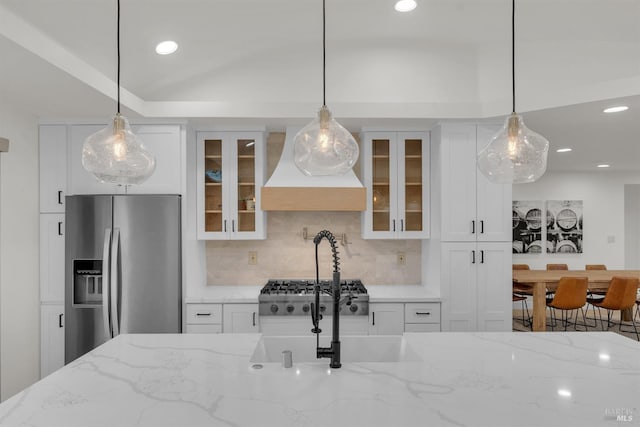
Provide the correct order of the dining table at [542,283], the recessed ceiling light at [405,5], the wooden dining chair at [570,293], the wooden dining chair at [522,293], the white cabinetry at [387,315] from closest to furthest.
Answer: the recessed ceiling light at [405,5] < the white cabinetry at [387,315] < the dining table at [542,283] < the wooden dining chair at [570,293] < the wooden dining chair at [522,293]

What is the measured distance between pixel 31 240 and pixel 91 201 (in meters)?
0.58

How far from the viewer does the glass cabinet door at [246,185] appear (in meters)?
3.70

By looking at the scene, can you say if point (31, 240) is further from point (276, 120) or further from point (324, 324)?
point (324, 324)

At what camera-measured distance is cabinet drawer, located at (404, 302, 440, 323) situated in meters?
3.44

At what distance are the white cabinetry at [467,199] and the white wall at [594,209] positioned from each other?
431 centimetres

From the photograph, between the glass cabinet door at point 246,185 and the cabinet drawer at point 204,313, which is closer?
Answer: the cabinet drawer at point 204,313

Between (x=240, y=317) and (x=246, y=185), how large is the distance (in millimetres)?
1154

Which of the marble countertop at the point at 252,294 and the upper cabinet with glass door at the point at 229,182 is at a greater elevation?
the upper cabinet with glass door at the point at 229,182

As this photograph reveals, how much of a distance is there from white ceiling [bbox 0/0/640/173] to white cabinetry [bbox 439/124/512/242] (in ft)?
0.95

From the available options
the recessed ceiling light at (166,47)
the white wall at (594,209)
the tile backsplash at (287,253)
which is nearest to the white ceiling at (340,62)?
the recessed ceiling light at (166,47)

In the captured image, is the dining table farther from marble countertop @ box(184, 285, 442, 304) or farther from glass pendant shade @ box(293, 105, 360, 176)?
glass pendant shade @ box(293, 105, 360, 176)

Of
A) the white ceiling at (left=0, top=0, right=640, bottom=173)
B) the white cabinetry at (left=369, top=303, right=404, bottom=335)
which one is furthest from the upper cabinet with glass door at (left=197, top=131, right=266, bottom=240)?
the white cabinetry at (left=369, top=303, right=404, bottom=335)

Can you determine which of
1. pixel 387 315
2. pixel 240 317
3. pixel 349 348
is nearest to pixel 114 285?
pixel 240 317

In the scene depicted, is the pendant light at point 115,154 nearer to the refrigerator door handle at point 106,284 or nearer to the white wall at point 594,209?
the refrigerator door handle at point 106,284
